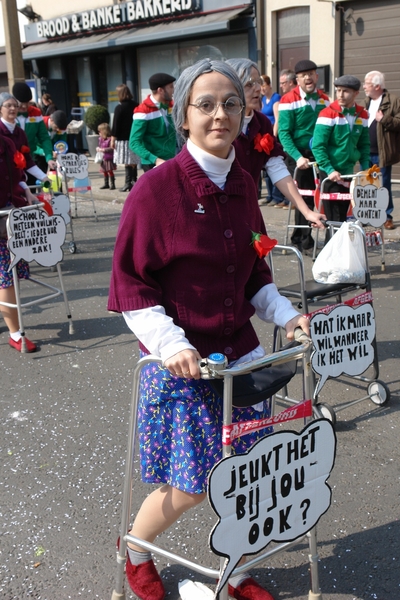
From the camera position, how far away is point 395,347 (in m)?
5.48

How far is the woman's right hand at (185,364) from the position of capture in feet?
7.12

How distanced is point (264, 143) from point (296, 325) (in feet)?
7.80

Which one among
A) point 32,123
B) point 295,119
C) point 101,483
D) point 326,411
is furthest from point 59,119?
point 101,483

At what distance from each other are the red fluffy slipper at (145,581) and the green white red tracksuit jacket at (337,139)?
18.1ft

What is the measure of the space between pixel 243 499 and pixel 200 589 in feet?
2.73

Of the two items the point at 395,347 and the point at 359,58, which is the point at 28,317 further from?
the point at 359,58

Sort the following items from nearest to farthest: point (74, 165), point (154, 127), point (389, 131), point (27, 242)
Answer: point (27, 242)
point (154, 127)
point (389, 131)
point (74, 165)

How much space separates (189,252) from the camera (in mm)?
2344

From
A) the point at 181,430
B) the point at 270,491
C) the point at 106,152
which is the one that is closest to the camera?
the point at 270,491

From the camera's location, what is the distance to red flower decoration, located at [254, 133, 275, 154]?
181 inches

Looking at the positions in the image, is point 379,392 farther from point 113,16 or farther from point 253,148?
point 113,16

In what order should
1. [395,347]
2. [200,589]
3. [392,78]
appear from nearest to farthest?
[200,589] → [395,347] → [392,78]

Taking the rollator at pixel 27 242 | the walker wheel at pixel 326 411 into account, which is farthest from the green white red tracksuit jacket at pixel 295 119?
the walker wheel at pixel 326 411

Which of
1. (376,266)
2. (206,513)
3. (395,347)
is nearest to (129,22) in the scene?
(376,266)
